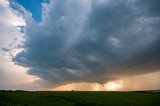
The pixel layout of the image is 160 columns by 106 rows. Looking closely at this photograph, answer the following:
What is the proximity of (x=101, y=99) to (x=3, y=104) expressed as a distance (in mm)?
24523

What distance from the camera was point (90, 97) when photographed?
6512cm

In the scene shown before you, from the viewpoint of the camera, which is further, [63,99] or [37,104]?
[63,99]

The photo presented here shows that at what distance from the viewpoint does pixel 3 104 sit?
48375 mm

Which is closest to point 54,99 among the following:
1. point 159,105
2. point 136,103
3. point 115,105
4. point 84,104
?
point 84,104

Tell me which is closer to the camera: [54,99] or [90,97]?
[54,99]

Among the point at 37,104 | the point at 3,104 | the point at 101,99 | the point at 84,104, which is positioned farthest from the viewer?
the point at 101,99

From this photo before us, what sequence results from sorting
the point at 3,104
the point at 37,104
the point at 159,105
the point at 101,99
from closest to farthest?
the point at 3,104
the point at 37,104
the point at 159,105
the point at 101,99

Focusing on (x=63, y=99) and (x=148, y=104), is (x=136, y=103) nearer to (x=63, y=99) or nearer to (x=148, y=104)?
(x=148, y=104)

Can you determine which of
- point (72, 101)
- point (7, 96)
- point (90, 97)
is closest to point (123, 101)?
point (90, 97)

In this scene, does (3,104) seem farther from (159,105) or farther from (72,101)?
(159,105)

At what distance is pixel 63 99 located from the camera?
196ft

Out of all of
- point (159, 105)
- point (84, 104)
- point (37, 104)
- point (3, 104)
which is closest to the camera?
point (3, 104)

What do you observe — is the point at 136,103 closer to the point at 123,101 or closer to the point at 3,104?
the point at 123,101

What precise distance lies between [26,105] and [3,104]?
4.22 meters
